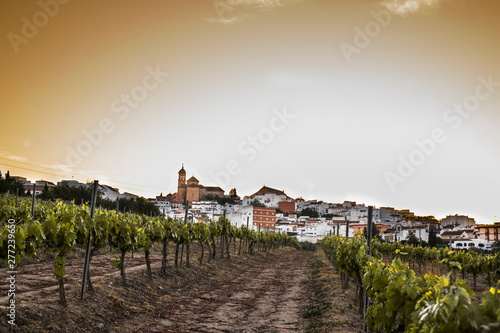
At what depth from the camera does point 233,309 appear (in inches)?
441

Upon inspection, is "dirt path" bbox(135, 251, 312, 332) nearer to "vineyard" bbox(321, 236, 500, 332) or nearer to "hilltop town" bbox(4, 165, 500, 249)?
"vineyard" bbox(321, 236, 500, 332)

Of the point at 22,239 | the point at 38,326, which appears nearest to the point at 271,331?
the point at 38,326

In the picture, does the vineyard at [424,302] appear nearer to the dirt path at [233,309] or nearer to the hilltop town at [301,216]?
the dirt path at [233,309]

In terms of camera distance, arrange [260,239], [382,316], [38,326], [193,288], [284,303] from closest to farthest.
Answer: [382,316] → [38,326] → [284,303] → [193,288] → [260,239]

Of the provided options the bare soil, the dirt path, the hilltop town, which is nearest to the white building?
the hilltop town

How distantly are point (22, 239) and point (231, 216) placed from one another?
4047 inches

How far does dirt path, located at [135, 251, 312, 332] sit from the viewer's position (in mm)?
9133

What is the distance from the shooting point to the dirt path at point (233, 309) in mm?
9133

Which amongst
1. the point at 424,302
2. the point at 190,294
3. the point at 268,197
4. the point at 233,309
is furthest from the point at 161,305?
the point at 268,197

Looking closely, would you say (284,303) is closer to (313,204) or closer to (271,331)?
(271,331)

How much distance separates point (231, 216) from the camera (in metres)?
110

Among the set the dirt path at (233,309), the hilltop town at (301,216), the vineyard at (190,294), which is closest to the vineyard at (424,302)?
the vineyard at (190,294)

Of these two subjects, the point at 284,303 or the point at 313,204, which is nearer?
the point at 284,303

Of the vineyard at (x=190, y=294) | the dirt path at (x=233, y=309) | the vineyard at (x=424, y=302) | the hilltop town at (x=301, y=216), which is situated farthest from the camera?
the hilltop town at (x=301, y=216)
